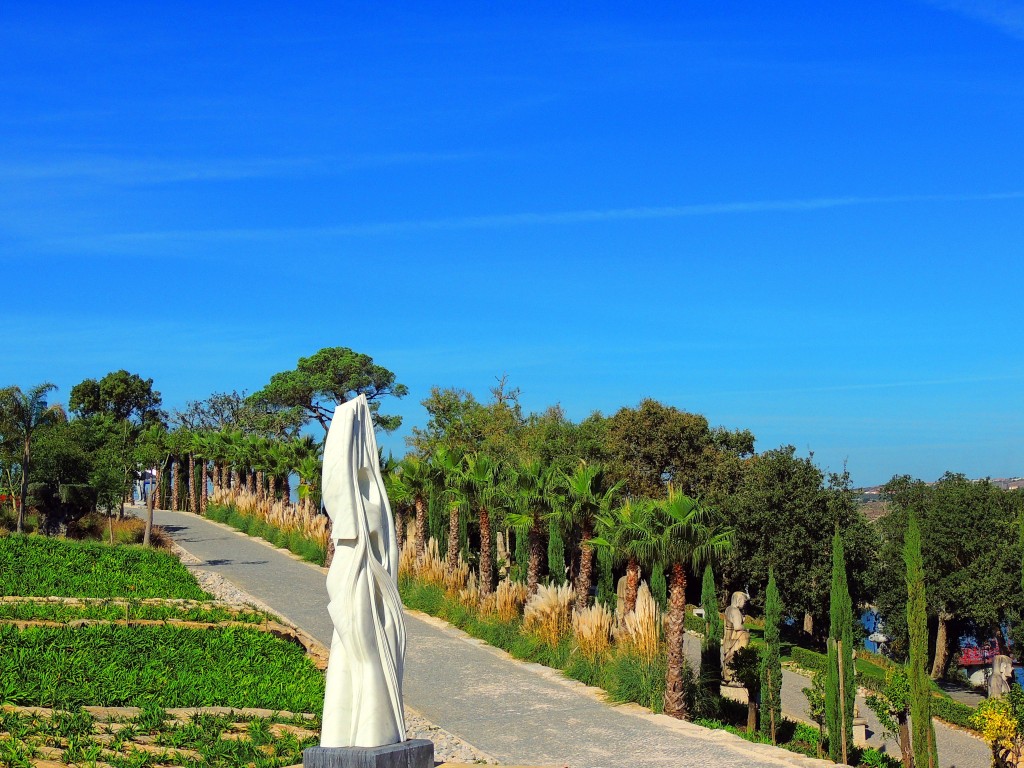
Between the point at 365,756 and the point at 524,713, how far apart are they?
18.9ft

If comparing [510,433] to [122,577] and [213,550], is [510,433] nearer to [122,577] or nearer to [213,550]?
[213,550]

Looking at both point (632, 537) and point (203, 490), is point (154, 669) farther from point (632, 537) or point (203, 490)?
point (203, 490)

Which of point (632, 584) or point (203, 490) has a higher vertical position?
point (203, 490)

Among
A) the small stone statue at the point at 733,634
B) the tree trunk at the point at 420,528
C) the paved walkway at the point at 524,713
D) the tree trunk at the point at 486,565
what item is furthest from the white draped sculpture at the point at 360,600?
the small stone statue at the point at 733,634

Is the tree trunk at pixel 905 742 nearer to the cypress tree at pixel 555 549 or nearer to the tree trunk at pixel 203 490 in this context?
the cypress tree at pixel 555 549

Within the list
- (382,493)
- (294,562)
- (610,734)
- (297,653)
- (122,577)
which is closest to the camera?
(382,493)

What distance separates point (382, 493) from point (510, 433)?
115ft

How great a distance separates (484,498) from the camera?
65.1 ft

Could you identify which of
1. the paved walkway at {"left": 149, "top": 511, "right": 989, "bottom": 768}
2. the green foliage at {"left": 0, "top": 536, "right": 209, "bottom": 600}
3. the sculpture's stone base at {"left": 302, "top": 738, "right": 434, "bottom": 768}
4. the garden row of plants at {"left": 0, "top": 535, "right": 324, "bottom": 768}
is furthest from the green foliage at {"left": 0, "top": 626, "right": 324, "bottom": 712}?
the sculpture's stone base at {"left": 302, "top": 738, "right": 434, "bottom": 768}

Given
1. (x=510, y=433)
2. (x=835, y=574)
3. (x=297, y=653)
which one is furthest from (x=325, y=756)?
(x=510, y=433)

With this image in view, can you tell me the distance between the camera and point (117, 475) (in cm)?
2658

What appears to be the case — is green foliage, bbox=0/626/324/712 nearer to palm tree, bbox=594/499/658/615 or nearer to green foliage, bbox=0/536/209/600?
green foliage, bbox=0/536/209/600

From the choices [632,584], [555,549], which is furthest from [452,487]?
[632,584]

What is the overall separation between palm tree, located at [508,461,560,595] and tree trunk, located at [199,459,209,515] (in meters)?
20.3
